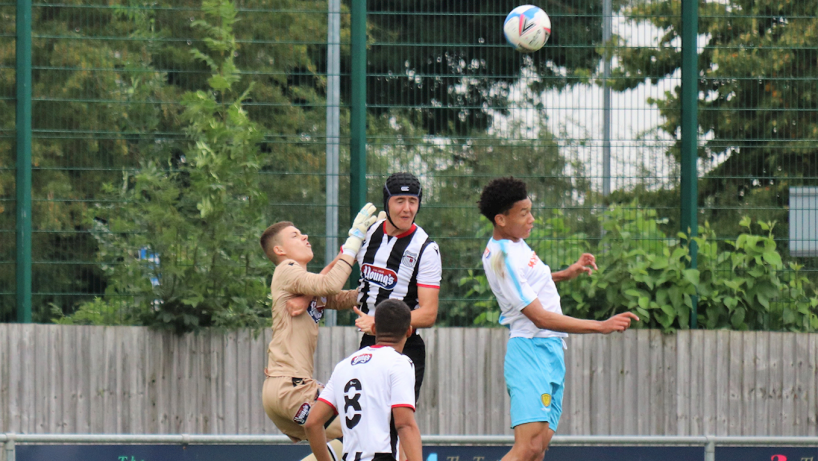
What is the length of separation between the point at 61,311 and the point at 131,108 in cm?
195

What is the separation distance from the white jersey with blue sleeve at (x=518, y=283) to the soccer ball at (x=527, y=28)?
2.39 m

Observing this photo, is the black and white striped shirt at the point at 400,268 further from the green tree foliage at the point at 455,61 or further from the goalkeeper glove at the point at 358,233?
the green tree foliage at the point at 455,61

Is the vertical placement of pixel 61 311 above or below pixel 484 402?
above

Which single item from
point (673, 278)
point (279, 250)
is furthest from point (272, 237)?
point (673, 278)

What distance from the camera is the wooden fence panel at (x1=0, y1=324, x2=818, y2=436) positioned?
25.9 ft

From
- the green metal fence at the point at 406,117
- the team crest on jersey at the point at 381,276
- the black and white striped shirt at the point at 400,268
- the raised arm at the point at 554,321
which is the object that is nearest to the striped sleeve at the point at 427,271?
the black and white striped shirt at the point at 400,268

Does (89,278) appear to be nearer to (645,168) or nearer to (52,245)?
(52,245)

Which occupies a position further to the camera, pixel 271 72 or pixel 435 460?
pixel 271 72

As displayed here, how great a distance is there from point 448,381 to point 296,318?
9.13ft

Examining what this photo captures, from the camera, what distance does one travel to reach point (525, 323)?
5.63m

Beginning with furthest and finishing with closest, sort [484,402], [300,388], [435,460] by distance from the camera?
[484,402], [435,460], [300,388]

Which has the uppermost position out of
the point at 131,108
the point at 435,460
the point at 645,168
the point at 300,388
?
the point at 131,108

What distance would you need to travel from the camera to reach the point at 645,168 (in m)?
8.30

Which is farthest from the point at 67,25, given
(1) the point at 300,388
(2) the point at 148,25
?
(1) the point at 300,388
